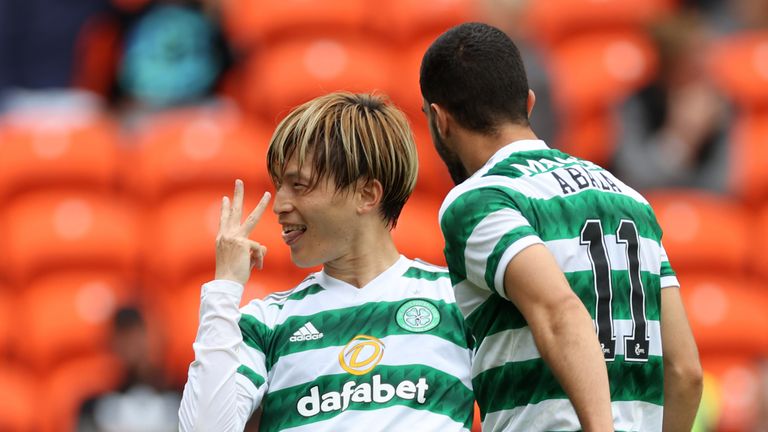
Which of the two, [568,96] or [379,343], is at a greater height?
[568,96]

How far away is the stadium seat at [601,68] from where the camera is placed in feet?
23.8

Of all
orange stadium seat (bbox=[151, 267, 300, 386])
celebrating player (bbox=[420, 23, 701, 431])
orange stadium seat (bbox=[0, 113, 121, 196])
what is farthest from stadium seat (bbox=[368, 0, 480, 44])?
celebrating player (bbox=[420, 23, 701, 431])

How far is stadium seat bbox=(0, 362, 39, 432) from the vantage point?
655cm

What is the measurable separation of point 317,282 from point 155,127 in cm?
441

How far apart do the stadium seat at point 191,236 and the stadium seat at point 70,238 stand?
135 millimetres

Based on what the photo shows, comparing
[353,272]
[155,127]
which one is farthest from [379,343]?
[155,127]

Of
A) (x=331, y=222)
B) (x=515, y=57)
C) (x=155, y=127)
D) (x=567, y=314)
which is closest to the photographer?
(x=567, y=314)

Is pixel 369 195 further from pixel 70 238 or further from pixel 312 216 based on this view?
pixel 70 238

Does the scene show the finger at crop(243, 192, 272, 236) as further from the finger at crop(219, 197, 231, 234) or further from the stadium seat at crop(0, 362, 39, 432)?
the stadium seat at crop(0, 362, 39, 432)

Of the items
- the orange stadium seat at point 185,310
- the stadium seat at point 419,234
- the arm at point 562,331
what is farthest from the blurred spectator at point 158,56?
the arm at point 562,331

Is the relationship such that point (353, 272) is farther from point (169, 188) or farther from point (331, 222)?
point (169, 188)

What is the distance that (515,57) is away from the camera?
292cm

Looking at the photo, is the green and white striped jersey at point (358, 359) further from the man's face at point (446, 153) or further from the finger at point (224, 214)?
the man's face at point (446, 153)

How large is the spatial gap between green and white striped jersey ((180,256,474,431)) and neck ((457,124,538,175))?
1.26 feet
